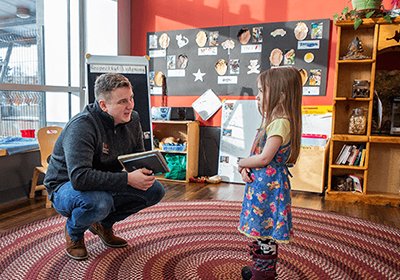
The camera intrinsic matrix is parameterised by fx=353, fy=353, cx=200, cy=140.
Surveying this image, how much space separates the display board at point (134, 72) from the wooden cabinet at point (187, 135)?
80 cm

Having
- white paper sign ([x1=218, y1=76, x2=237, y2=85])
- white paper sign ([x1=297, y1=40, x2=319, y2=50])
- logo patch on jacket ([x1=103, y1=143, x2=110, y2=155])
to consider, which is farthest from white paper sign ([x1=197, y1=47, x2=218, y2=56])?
logo patch on jacket ([x1=103, y1=143, x2=110, y2=155])

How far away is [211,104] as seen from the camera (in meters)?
4.26

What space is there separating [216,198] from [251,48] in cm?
179

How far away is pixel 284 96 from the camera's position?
4.97 ft

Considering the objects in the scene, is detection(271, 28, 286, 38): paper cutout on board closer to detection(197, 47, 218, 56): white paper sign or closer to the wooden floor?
detection(197, 47, 218, 56): white paper sign

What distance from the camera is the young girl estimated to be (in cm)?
149

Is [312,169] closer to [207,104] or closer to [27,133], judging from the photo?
[207,104]

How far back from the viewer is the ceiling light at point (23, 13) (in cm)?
355

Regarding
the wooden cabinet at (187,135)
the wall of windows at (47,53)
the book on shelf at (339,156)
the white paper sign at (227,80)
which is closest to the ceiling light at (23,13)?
the wall of windows at (47,53)

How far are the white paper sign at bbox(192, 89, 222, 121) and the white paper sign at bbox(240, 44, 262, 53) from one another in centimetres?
62

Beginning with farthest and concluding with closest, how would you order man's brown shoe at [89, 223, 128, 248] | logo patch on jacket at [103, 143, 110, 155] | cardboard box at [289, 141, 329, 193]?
cardboard box at [289, 141, 329, 193] → man's brown shoe at [89, 223, 128, 248] → logo patch on jacket at [103, 143, 110, 155]

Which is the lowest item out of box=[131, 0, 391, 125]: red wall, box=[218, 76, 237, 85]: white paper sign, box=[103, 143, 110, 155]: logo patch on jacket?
box=[103, 143, 110, 155]: logo patch on jacket

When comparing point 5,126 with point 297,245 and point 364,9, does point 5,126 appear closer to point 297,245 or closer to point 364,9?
point 297,245

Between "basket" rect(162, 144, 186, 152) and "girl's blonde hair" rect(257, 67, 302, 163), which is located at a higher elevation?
"girl's blonde hair" rect(257, 67, 302, 163)
